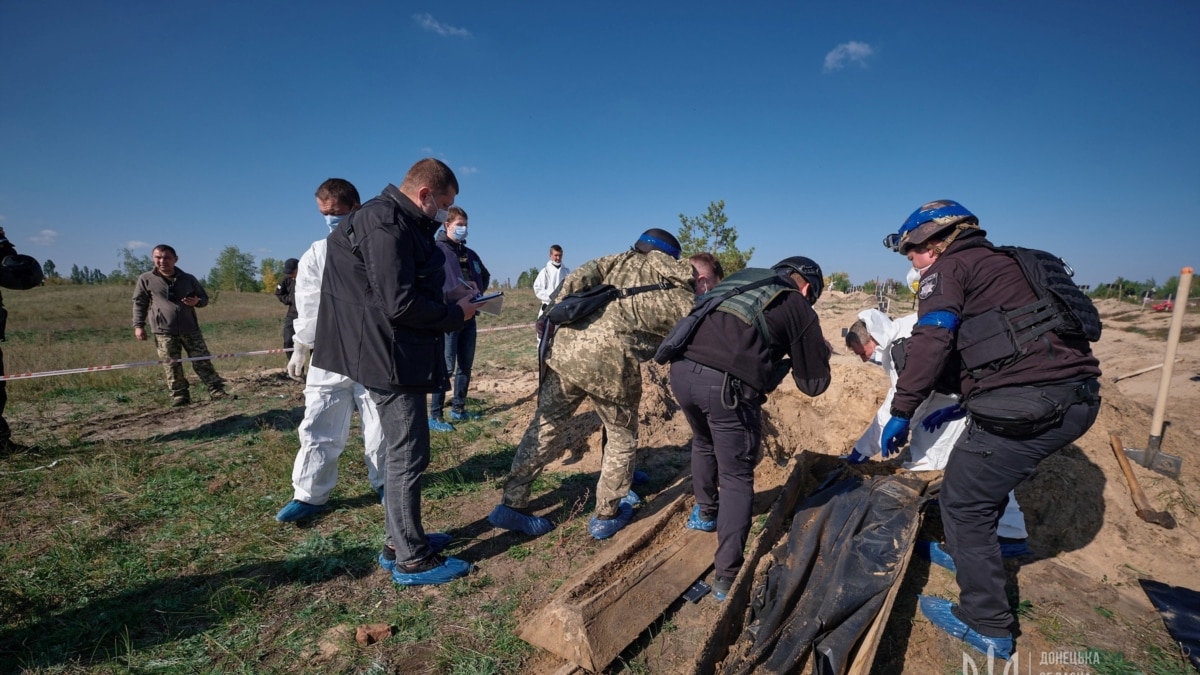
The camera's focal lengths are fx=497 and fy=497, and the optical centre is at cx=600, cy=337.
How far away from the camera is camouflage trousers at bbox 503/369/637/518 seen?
10.6 ft

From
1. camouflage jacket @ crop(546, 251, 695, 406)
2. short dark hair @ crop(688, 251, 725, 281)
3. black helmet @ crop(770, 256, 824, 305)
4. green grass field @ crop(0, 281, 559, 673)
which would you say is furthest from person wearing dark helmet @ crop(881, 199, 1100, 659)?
green grass field @ crop(0, 281, 559, 673)

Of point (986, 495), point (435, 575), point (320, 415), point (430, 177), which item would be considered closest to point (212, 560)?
point (320, 415)

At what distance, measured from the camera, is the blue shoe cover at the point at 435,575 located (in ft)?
9.23

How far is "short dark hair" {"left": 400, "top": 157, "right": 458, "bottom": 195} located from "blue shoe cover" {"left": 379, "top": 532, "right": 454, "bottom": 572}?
203cm

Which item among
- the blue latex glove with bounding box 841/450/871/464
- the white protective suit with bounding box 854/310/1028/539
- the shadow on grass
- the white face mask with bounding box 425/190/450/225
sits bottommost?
the shadow on grass

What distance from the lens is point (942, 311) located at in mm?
2434

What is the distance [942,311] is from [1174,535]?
3.05 metres

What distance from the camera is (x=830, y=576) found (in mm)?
2400

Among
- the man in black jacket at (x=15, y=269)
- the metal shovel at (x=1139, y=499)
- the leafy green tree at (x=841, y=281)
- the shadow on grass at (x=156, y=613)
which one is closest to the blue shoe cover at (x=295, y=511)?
the shadow on grass at (x=156, y=613)

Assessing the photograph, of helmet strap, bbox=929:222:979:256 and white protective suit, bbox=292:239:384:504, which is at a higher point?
helmet strap, bbox=929:222:979:256

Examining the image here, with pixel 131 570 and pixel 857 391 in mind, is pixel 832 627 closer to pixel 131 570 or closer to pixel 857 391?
pixel 131 570

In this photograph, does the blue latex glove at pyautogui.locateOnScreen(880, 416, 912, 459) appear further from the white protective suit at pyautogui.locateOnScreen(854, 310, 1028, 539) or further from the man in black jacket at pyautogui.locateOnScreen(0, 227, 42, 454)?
the man in black jacket at pyautogui.locateOnScreen(0, 227, 42, 454)

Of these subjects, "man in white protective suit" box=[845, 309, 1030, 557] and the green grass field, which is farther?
"man in white protective suit" box=[845, 309, 1030, 557]

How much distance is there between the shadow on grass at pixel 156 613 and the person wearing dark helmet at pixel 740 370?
214 cm
